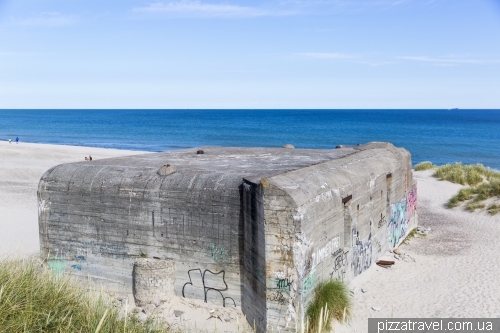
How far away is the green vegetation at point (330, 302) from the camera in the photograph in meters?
7.24

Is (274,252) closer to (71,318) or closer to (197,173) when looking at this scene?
(197,173)

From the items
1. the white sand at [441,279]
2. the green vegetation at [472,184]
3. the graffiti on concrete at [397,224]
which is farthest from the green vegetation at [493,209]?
the graffiti on concrete at [397,224]

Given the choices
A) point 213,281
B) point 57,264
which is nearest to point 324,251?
point 213,281

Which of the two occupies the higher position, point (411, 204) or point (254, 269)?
point (254, 269)

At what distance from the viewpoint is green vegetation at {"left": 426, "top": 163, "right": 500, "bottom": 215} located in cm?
1609

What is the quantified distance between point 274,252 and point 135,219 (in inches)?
107

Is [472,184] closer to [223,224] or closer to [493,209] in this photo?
[493,209]

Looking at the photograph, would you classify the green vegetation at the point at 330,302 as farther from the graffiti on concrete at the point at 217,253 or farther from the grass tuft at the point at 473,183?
the grass tuft at the point at 473,183

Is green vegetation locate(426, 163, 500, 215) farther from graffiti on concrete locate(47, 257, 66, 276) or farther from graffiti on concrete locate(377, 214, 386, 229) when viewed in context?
graffiti on concrete locate(47, 257, 66, 276)

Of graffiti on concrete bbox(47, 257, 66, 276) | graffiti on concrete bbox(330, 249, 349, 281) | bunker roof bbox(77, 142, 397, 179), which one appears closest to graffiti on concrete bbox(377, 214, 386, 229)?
bunker roof bbox(77, 142, 397, 179)

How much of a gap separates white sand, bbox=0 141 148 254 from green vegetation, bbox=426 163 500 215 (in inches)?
512

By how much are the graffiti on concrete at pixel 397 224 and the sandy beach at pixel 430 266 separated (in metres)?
0.34

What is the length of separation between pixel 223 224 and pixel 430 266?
5475 mm

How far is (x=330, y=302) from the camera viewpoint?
293 inches
